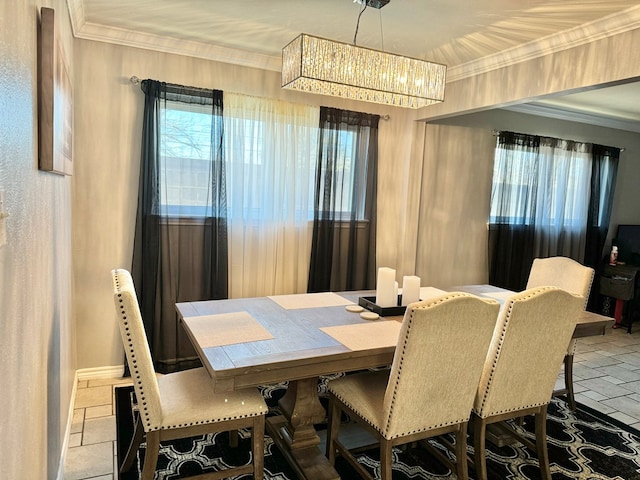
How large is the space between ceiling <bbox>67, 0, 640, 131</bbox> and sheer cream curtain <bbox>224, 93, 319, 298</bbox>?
1.42 feet

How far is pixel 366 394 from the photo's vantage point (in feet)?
6.97

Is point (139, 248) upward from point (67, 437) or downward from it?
upward

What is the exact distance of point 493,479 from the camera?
2.28 metres

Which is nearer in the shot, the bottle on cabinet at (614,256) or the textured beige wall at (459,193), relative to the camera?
the textured beige wall at (459,193)

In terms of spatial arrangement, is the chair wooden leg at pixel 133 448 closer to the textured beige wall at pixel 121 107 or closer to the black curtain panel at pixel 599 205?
the textured beige wall at pixel 121 107

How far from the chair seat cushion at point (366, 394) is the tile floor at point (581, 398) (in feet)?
3.83

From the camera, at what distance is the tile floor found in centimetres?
232

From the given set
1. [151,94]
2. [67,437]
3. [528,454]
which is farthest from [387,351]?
[151,94]

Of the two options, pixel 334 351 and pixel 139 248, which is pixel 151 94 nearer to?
pixel 139 248

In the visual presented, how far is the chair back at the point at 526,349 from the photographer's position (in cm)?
198

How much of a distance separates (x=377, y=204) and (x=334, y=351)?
244 centimetres

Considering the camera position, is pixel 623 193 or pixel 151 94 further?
pixel 623 193

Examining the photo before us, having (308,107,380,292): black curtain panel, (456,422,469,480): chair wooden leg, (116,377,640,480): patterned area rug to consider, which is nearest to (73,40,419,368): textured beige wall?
(116,377,640,480): patterned area rug

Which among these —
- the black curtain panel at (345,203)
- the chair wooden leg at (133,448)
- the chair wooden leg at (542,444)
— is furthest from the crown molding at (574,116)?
the chair wooden leg at (133,448)
